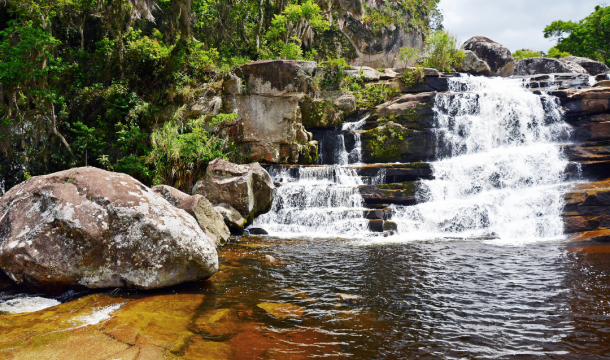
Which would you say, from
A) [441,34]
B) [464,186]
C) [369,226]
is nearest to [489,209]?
[464,186]

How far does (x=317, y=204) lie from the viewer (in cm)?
1181

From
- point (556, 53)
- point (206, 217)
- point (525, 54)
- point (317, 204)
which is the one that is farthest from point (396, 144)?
point (556, 53)

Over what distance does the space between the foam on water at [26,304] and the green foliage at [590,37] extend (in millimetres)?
38078

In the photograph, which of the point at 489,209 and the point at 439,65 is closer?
the point at 489,209

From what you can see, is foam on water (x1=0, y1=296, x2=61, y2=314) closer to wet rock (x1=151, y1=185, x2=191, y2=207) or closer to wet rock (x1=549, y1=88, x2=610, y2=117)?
wet rock (x1=151, y1=185, x2=191, y2=207)

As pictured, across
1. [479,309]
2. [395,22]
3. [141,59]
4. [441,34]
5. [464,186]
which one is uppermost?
[395,22]

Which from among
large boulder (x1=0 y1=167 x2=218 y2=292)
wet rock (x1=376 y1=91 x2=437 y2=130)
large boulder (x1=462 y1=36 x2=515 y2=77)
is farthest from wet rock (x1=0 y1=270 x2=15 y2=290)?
large boulder (x1=462 y1=36 x2=515 y2=77)

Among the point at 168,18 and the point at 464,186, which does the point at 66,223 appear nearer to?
the point at 464,186

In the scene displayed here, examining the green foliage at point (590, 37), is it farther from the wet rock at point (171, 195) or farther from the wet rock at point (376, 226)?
the wet rock at point (171, 195)

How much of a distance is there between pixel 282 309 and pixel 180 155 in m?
9.47

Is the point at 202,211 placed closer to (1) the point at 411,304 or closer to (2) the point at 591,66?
(1) the point at 411,304

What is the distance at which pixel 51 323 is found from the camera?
11.5 feet

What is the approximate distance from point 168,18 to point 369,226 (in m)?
15.1

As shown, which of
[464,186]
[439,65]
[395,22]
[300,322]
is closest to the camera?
[300,322]
